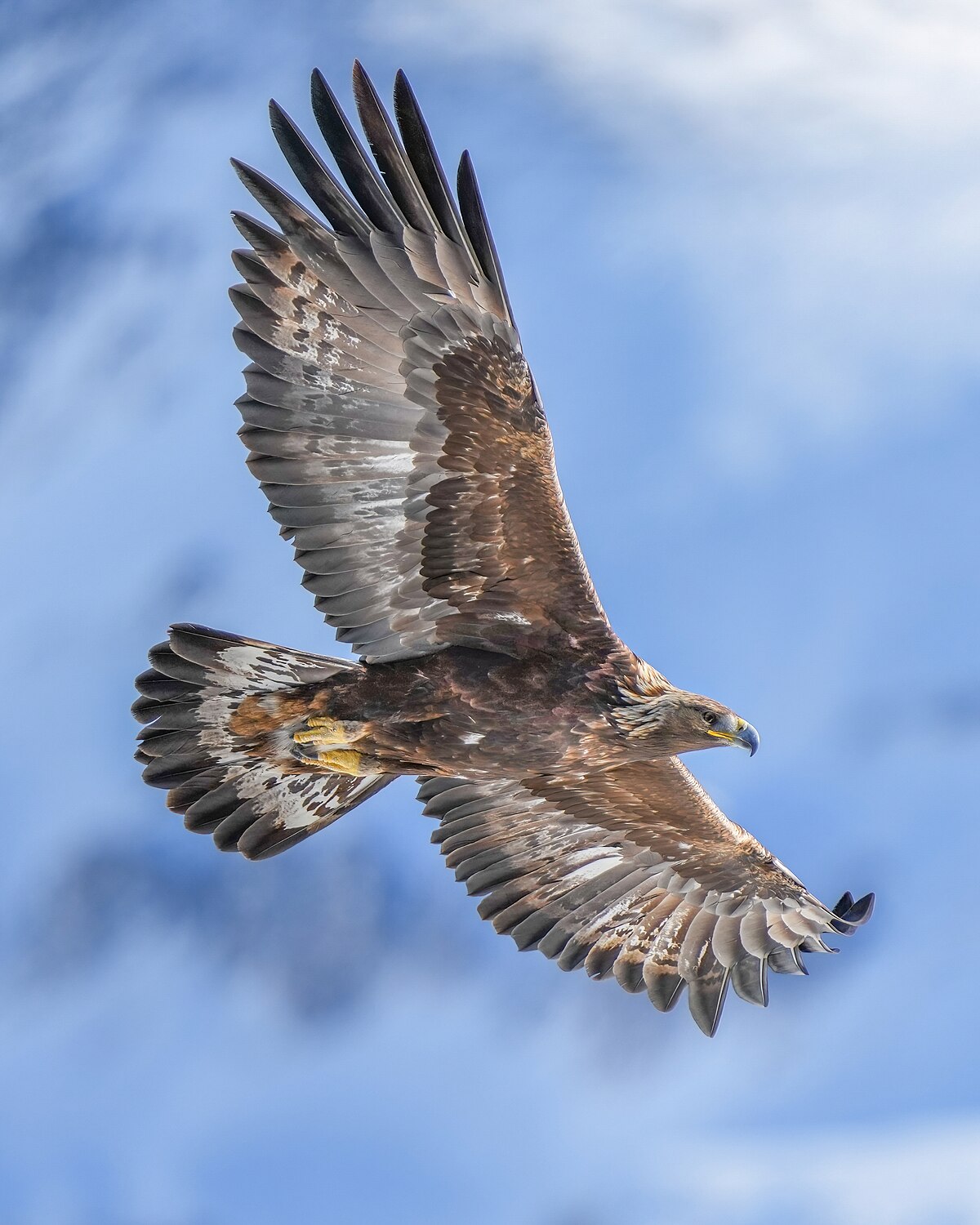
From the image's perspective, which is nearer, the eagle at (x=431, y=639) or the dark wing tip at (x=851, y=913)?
the eagle at (x=431, y=639)

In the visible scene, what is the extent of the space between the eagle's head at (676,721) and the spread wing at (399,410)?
1.63ft

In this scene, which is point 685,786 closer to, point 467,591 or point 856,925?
point 856,925

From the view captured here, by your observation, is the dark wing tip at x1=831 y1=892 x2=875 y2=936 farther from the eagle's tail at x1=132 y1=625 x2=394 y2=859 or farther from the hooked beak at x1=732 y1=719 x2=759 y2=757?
the eagle's tail at x1=132 y1=625 x2=394 y2=859

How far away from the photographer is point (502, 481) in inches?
351

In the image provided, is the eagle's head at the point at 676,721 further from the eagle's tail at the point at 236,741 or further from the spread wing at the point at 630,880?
the eagle's tail at the point at 236,741

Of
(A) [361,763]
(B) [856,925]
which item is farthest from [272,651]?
(B) [856,925]

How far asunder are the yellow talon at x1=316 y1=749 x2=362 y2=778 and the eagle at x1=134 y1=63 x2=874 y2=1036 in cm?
2

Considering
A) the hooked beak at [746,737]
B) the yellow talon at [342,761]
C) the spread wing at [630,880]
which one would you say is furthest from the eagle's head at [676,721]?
the yellow talon at [342,761]

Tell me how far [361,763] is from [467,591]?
1251 millimetres

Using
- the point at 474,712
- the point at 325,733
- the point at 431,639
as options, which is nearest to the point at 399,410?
the point at 431,639

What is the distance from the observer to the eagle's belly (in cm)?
929

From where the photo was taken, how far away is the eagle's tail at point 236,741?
9609 millimetres

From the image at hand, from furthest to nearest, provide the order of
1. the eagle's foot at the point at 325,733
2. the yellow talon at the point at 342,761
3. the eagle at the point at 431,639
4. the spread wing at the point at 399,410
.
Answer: the yellow talon at the point at 342,761 < the eagle's foot at the point at 325,733 < the eagle at the point at 431,639 < the spread wing at the point at 399,410

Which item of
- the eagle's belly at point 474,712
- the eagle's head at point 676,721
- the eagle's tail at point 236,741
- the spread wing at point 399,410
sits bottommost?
the eagle's tail at point 236,741
